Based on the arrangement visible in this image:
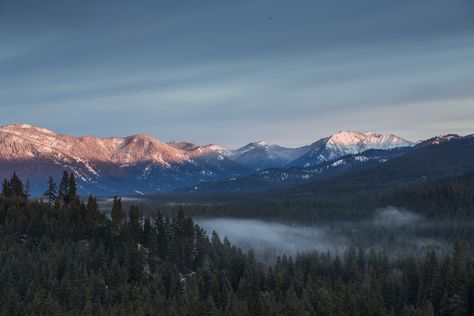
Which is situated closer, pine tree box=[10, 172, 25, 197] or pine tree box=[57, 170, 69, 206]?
pine tree box=[57, 170, 69, 206]

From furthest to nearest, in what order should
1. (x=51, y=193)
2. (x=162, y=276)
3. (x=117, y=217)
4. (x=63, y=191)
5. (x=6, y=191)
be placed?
(x=63, y=191) < (x=51, y=193) < (x=6, y=191) < (x=117, y=217) < (x=162, y=276)

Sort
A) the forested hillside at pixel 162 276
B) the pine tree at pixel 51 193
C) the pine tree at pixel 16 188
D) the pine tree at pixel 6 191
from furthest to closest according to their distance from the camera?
the pine tree at pixel 16 188 < the pine tree at pixel 51 193 < the pine tree at pixel 6 191 < the forested hillside at pixel 162 276

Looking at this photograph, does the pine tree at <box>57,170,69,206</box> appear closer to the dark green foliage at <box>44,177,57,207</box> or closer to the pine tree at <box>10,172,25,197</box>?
the dark green foliage at <box>44,177,57,207</box>

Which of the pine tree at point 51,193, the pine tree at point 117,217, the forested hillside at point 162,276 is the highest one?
the pine tree at point 51,193

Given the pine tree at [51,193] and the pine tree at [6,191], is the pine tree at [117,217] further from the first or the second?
the pine tree at [6,191]

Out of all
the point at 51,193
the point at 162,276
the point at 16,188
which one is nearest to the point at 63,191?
the point at 51,193

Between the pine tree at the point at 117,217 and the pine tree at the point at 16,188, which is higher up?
the pine tree at the point at 16,188

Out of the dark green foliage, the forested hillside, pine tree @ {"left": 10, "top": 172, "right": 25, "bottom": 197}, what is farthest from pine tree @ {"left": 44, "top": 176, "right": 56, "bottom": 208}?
pine tree @ {"left": 10, "top": 172, "right": 25, "bottom": 197}

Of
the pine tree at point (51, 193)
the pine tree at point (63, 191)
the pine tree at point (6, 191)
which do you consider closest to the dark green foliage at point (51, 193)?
the pine tree at point (51, 193)

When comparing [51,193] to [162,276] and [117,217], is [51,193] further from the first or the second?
[162,276]

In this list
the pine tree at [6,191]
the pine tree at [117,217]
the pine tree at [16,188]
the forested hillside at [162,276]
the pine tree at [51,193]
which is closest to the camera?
the forested hillside at [162,276]

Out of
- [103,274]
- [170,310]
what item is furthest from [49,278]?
[170,310]

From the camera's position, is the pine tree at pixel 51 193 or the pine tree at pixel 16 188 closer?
the pine tree at pixel 51 193

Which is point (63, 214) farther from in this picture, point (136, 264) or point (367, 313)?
point (367, 313)
